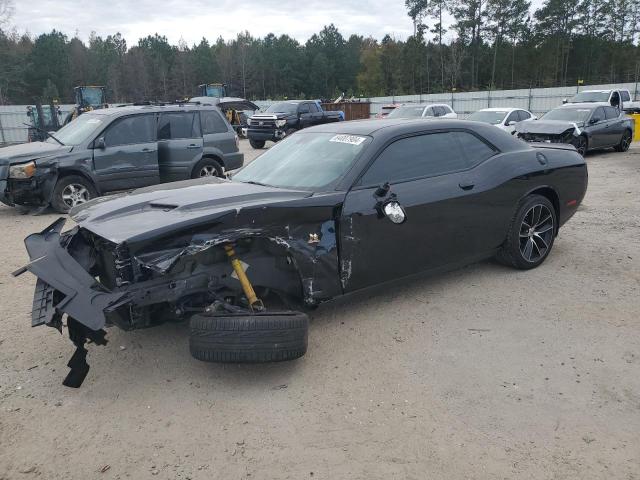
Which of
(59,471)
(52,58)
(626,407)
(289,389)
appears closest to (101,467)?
(59,471)

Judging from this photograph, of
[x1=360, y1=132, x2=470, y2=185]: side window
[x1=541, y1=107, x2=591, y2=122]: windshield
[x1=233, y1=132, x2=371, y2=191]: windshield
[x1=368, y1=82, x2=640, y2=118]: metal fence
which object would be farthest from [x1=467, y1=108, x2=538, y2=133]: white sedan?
[x1=368, y1=82, x2=640, y2=118]: metal fence

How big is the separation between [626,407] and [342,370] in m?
1.70

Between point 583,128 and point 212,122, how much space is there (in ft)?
35.2

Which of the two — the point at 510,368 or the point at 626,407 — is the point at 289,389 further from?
the point at 626,407

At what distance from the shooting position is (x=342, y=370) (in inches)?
139

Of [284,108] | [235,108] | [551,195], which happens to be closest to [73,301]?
[551,195]

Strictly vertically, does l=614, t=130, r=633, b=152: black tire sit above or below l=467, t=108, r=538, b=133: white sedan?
below

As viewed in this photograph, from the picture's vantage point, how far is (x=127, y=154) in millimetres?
9102

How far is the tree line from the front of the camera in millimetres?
62500

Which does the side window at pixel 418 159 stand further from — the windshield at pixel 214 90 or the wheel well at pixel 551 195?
the windshield at pixel 214 90

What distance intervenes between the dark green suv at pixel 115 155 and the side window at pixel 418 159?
620 cm

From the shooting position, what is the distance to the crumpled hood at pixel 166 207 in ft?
10.6

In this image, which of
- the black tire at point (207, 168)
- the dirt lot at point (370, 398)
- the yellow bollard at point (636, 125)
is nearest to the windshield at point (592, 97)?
the yellow bollard at point (636, 125)

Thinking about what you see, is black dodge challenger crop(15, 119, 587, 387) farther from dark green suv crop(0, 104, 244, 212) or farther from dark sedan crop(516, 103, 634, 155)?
dark sedan crop(516, 103, 634, 155)
